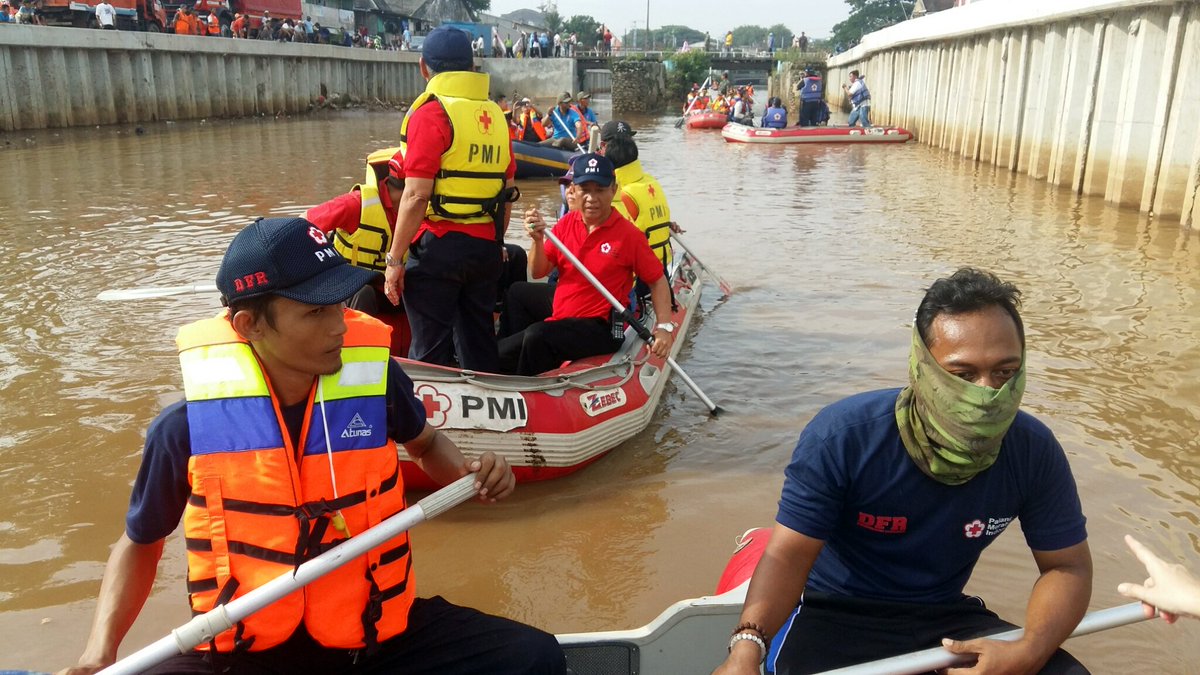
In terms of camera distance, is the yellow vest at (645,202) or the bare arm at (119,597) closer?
the bare arm at (119,597)

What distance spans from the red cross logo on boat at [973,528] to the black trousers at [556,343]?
346 centimetres

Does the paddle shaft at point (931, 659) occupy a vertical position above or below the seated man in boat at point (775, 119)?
below

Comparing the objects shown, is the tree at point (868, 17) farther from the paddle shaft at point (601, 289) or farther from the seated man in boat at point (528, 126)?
the paddle shaft at point (601, 289)

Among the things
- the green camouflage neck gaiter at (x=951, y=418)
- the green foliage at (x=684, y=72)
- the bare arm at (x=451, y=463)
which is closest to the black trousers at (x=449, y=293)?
the bare arm at (x=451, y=463)

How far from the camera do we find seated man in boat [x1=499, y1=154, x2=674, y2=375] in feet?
18.0

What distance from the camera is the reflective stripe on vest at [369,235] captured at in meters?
5.29

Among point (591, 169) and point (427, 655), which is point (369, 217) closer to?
point (591, 169)

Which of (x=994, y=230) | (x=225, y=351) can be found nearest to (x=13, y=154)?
(x=994, y=230)

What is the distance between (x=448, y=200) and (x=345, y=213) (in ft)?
2.85

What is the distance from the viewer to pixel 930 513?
2.31 metres

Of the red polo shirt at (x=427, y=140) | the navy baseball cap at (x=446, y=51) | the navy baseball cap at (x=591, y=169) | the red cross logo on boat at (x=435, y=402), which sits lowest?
the red cross logo on boat at (x=435, y=402)

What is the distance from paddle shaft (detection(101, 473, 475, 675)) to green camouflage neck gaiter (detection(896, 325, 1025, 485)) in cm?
125

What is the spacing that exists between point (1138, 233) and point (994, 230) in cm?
162

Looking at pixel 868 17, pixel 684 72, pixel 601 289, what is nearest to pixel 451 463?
pixel 601 289
